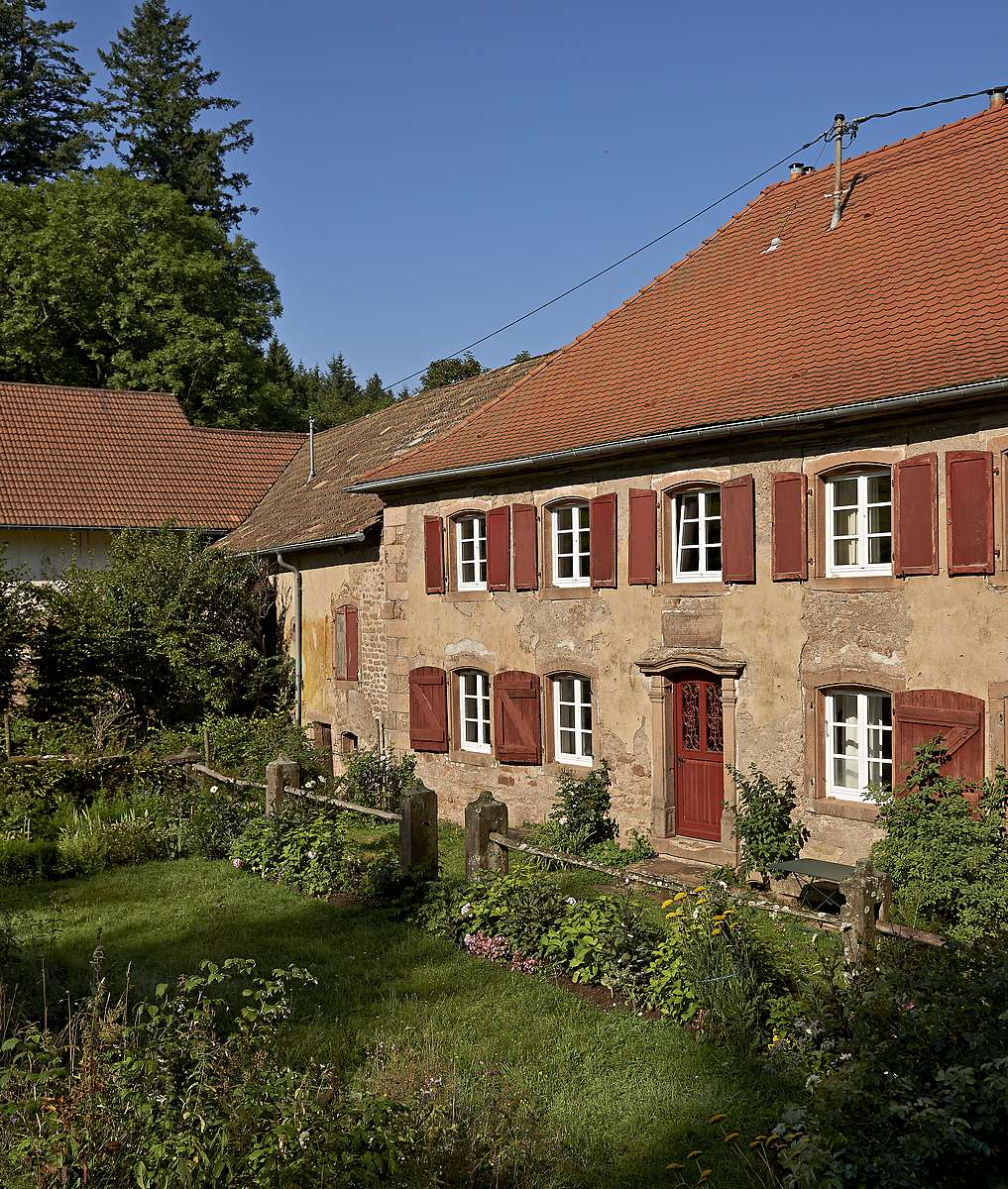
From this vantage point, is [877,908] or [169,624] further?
[169,624]

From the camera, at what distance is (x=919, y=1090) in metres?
4.32

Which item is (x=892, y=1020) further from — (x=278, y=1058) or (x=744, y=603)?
(x=744, y=603)

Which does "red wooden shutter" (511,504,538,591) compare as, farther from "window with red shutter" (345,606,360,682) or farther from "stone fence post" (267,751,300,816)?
"window with red shutter" (345,606,360,682)

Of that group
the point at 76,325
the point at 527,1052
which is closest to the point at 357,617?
the point at 527,1052

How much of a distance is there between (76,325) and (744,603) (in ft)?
80.5

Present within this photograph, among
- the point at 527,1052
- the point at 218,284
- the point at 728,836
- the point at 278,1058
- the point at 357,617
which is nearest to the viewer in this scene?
the point at 278,1058

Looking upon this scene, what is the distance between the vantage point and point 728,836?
11992mm

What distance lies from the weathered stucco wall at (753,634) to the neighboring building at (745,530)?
0.03m

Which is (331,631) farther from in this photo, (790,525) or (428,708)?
(790,525)

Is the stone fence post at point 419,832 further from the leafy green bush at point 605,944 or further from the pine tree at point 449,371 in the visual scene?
the pine tree at point 449,371

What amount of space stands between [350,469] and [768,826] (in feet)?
41.6

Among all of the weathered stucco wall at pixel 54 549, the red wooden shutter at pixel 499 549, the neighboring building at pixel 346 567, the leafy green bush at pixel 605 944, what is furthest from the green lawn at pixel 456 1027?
the weathered stucco wall at pixel 54 549

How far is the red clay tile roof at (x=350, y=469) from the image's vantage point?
1875 cm

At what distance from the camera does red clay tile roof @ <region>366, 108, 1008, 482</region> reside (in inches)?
428
